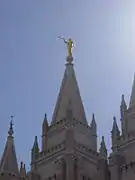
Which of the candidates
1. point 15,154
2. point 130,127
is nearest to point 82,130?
point 130,127

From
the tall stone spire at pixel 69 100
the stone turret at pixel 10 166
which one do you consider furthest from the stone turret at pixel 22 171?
the tall stone spire at pixel 69 100

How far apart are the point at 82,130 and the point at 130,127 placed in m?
4.92

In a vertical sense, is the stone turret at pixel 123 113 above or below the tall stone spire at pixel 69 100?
below

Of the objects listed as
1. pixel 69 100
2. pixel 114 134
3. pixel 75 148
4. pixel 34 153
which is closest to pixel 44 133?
pixel 34 153

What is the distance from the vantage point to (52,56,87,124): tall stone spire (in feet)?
162

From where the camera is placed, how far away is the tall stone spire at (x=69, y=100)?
162 ft

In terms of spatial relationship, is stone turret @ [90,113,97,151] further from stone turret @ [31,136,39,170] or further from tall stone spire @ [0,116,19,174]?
tall stone spire @ [0,116,19,174]

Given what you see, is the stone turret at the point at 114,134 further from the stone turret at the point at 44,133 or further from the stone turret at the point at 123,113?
the stone turret at the point at 44,133

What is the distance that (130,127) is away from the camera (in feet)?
148

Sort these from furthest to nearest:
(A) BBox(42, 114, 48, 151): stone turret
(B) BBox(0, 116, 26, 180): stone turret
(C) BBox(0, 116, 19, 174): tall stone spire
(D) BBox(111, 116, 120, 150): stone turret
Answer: (C) BBox(0, 116, 19, 174): tall stone spire → (B) BBox(0, 116, 26, 180): stone turret → (A) BBox(42, 114, 48, 151): stone turret → (D) BBox(111, 116, 120, 150): stone turret

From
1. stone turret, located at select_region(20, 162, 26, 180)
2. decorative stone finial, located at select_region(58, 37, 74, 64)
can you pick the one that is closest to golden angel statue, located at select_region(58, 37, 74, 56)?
decorative stone finial, located at select_region(58, 37, 74, 64)

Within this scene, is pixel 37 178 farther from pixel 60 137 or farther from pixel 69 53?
pixel 69 53

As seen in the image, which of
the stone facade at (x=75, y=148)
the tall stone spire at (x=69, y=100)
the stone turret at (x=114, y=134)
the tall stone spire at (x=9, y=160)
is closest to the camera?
the stone facade at (x=75, y=148)

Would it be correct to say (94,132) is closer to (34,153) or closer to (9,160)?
(34,153)
